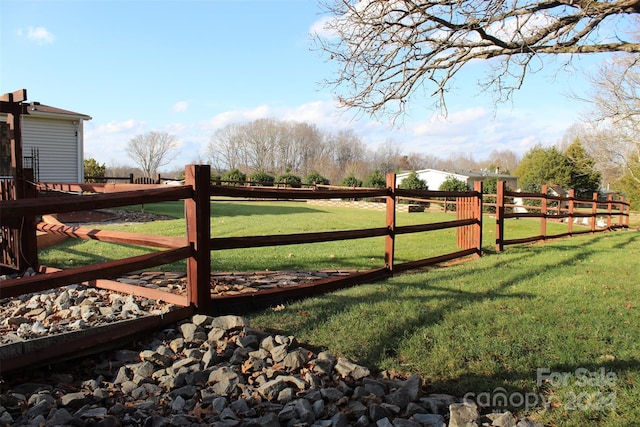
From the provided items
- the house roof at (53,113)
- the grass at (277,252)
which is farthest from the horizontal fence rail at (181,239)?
the house roof at (53,113)

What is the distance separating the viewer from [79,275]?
10.8 feet

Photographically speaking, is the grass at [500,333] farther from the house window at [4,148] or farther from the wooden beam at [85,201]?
the house window at [4,148]

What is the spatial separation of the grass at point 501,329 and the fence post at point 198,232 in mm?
566

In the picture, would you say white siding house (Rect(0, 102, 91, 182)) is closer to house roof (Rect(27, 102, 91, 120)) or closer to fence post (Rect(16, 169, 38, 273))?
house roof (Rect(27, 102, 91, 120))

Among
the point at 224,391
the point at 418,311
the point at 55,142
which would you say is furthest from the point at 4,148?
the point at 224,391

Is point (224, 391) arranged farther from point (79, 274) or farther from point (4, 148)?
point (4, 148)

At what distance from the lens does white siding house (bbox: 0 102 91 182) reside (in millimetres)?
16672

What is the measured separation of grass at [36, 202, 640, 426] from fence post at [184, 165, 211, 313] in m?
0.57

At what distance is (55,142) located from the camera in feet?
57.1

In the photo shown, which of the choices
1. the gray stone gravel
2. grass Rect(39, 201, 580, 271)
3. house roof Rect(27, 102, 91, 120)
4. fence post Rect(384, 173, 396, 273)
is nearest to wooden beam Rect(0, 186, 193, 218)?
the gray stone gravel

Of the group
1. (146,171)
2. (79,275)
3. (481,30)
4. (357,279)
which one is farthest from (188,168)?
(146,171)

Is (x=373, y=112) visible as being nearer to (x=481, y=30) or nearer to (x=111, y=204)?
(x=481, y=30)

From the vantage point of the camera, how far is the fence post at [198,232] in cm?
405

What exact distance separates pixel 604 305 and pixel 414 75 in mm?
5492
